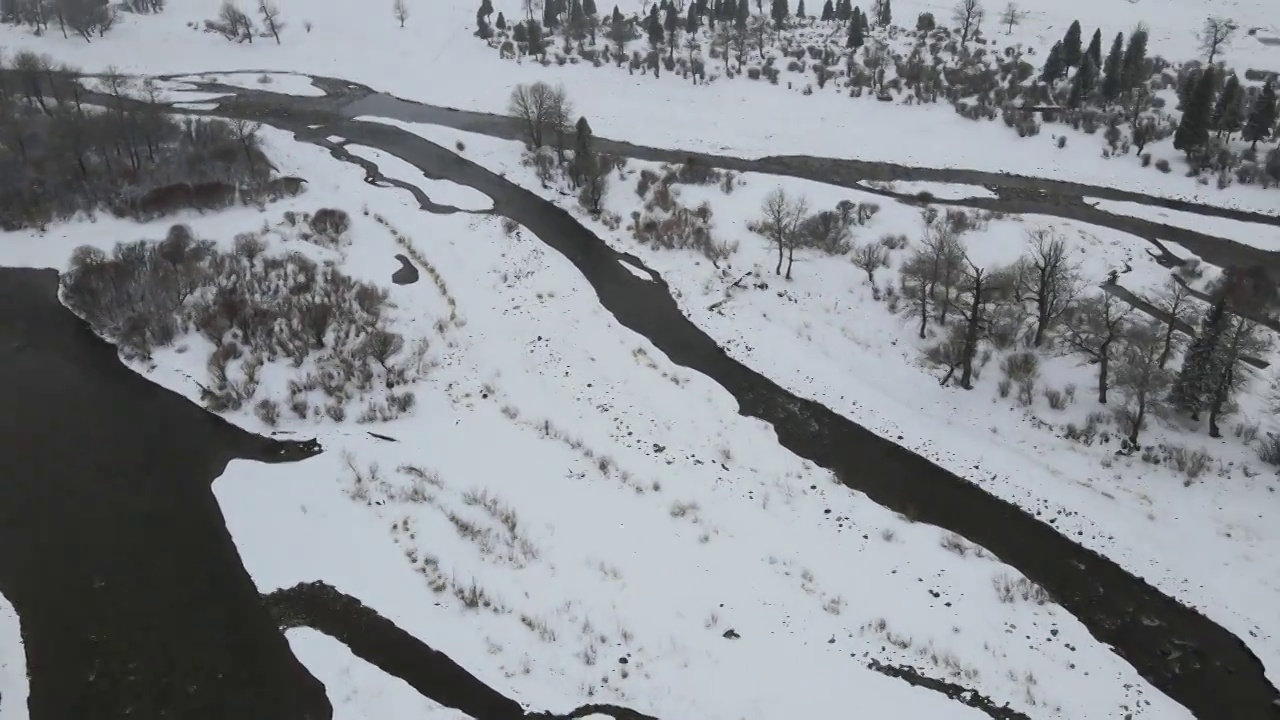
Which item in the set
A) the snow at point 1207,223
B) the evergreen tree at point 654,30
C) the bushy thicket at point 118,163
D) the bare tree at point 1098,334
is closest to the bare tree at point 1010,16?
the evergreen tree at point 654,30

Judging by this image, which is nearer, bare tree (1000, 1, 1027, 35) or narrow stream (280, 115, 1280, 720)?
narrow stream (280, 115, 1280, 720)

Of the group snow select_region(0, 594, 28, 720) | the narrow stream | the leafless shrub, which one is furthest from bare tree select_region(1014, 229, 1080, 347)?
snow select_region(0, 594, 28, 720)

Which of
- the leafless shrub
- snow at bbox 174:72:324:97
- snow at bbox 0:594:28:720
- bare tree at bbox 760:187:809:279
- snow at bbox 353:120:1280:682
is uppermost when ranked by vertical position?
snow at bbox 174:72:324:97

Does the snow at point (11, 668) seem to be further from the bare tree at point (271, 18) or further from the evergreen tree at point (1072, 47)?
the bare tree at point (271, 18)

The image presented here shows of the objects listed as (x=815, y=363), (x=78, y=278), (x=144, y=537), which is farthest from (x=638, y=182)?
(x=144, y=537)

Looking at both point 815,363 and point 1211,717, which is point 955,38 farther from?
point 1211,717

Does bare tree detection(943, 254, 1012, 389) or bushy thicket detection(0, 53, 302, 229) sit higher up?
bushy thicket detection(0, 53, 302, 229)

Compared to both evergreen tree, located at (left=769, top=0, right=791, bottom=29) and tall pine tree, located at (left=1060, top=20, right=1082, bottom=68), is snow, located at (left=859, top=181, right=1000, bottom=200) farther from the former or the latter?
evergreen tree, located at (left=769, top=0, right=791, bottom=29)

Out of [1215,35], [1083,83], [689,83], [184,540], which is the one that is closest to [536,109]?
[689,83]
